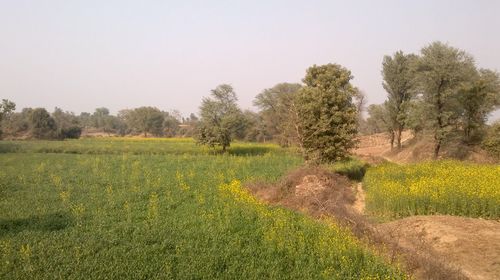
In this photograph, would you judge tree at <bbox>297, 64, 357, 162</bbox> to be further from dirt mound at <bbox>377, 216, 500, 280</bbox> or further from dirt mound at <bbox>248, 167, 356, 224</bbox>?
dirt mound at <bbox>377, 216, 500, 280</bbox>

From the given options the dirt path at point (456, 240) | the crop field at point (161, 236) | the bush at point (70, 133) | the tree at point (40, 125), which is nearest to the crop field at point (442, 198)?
the dirt path at point (456, 240)

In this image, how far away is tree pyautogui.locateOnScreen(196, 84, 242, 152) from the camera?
4062cm

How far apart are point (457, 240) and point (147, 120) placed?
89.0 meters

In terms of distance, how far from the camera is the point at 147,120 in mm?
94125

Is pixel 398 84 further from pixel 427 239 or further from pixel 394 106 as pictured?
pixel 427 239

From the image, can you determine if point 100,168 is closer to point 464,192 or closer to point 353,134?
point 353,134

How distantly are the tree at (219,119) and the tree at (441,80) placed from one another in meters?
19.3

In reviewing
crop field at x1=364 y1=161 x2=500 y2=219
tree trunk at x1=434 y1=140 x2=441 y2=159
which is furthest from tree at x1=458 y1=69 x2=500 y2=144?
crop field at x1=364 y1=161 x2=500 y2=219

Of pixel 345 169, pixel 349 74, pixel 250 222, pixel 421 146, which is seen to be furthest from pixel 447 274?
pixel 421 146

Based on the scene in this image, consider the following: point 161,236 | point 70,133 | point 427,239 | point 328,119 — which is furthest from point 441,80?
point 70,133

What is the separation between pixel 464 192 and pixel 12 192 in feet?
70.3

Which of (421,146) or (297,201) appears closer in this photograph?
(297,201)

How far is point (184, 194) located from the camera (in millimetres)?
18391

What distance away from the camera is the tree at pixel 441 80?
32.8m
